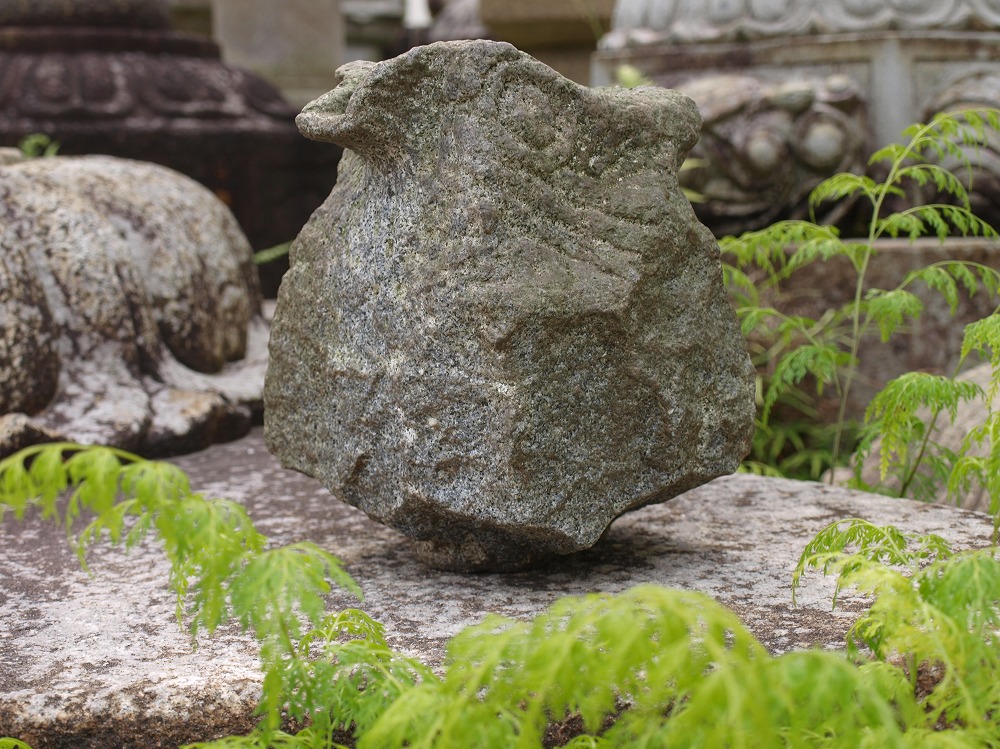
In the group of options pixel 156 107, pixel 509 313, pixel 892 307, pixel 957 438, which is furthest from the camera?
pixel 156 107

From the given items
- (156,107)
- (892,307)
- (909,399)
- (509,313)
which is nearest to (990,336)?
(909,399)

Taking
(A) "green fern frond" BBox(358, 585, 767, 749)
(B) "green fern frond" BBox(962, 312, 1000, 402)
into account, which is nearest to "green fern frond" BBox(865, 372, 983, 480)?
(B) "green fern frond" BBox(962, 312, 1000, 402)

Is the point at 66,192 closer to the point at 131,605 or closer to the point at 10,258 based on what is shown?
the point at 10,258

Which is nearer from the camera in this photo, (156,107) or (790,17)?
(790,17)

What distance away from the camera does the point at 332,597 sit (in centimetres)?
253

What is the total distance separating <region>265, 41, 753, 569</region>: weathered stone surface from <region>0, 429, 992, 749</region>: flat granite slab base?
17cm

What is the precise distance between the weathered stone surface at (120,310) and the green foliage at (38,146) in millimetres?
902

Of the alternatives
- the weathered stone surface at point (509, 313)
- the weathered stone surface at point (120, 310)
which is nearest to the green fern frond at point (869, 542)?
the weathered stone surface at point (509, 313)

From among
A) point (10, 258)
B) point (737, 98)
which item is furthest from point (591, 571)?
point (737, 98)

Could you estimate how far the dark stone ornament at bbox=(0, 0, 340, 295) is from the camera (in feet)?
18.9

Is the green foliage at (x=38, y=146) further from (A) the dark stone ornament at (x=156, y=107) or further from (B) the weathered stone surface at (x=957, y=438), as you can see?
(B) the weathered stone surface at (x=957, y=438)

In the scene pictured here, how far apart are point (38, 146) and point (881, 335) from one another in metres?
3.75

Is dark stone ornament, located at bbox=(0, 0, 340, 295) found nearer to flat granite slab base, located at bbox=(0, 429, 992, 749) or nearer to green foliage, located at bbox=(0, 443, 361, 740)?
flat granite slab base, located at bbox=(0, 429, 992, 749)

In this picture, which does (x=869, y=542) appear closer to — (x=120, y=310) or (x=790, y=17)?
(x=120, y=310)
